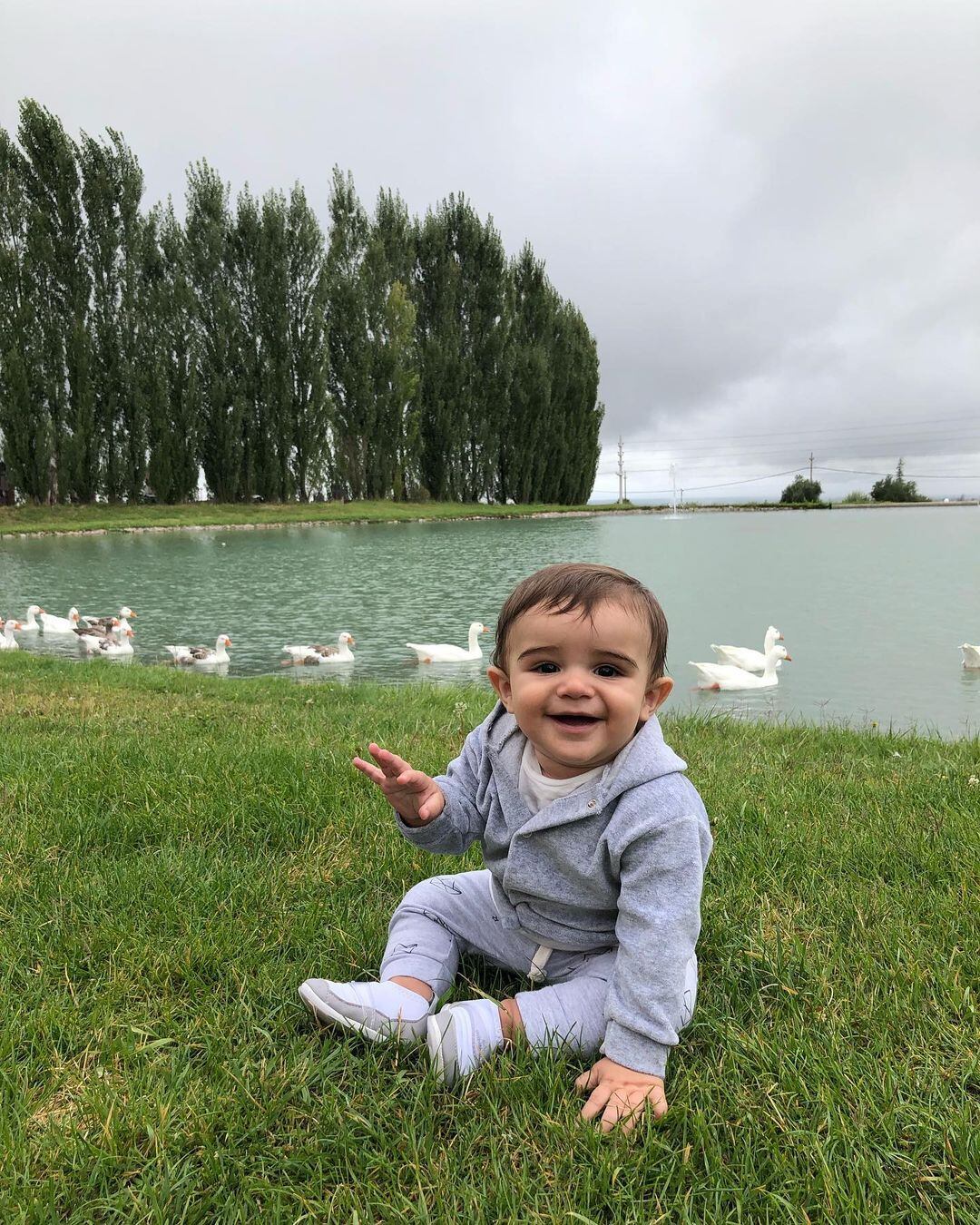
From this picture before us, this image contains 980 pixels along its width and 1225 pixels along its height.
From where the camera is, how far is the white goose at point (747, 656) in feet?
28.6

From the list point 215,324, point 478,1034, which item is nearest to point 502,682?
point 478,1034

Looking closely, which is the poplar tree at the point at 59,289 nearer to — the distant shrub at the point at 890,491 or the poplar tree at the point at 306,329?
the poplar tree at the point at 306,329

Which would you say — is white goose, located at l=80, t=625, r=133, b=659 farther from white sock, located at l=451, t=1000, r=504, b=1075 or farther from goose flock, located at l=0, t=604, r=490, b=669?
white sock, located at l=451, t=1000, r=504, b=1075

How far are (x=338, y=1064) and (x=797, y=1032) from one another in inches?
36.9

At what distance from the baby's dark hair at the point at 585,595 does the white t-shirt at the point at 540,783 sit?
251 mm

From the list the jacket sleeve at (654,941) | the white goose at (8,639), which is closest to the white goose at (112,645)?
the white goose at (8,639)

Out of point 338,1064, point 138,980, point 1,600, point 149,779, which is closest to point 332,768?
point 149,779

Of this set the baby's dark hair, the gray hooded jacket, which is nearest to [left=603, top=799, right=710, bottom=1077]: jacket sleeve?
the gray hooded jacket

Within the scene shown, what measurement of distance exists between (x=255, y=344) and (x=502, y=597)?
2738 centimetres

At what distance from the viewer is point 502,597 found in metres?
13.3

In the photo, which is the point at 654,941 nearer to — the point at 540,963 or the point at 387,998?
the point at 540,963

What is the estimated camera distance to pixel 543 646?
1.56 metres

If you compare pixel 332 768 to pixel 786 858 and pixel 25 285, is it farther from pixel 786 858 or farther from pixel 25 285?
pixel 25 285

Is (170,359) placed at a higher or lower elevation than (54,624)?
higher
